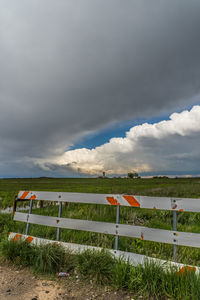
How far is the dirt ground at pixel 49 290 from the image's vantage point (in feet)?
11.7

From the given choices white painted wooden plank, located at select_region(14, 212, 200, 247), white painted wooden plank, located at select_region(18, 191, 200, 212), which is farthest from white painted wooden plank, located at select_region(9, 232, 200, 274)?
white painted wooden plank, located at select_region(18, 191, 200, 212)

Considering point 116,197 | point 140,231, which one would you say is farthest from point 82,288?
point 116,197

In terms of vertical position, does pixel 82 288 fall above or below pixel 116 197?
below

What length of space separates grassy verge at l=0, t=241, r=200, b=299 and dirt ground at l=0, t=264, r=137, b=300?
0.57 feet

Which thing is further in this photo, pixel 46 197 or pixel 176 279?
pixel 46 197

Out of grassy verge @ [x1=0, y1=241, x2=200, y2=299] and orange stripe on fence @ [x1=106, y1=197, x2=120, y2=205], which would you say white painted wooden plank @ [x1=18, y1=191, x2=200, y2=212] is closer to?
orange stripe on fence @ [x1=106, y1=197, x2=120, y2=205]

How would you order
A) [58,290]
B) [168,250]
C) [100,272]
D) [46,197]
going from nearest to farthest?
1. [58,290]
2. [100,272]
3. [168,250]
4. [46,197]

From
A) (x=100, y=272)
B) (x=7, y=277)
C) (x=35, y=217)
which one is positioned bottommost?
(x=7, y=277)

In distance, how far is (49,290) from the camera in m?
3.81

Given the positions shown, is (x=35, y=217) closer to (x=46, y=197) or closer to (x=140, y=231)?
(x=46, y=197)

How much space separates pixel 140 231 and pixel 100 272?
120 cm

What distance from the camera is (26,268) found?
469 cm

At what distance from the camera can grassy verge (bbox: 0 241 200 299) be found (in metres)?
3.40

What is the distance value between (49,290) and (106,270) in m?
1.17
